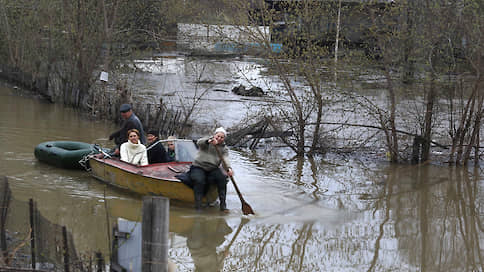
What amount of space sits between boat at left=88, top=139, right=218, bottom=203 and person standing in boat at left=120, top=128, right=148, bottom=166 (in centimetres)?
14

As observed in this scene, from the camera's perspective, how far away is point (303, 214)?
11.0 meters

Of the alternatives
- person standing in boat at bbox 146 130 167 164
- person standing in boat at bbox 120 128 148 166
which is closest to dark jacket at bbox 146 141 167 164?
person standing in boat at bbox 146 130 167 164

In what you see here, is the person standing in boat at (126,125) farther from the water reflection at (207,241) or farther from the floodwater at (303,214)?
the water reflection at (207,241)

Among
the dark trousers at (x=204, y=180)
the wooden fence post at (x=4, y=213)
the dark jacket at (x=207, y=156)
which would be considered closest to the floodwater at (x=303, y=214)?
the wooden fence post at (x=4, y=213)

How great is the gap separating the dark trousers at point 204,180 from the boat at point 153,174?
13 centimetres

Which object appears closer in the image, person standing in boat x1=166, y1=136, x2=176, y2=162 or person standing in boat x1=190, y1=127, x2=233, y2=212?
person standing in boat x1=190, y1=127, x2=233, y2=212

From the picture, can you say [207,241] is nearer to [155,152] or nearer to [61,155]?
[155,152]

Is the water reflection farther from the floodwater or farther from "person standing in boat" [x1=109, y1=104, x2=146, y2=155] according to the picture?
"person standing in boat" [x1=109, y1=104, x2=146, y2=155]

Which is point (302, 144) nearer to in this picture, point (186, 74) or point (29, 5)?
point (29, 5)

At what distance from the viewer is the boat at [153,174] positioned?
1059 centimetres

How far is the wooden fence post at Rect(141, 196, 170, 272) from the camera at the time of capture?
5391 millimetres

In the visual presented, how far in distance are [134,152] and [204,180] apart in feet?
6.44

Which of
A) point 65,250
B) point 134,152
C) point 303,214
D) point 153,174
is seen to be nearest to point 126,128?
point 134,152

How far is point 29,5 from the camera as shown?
966 inches
